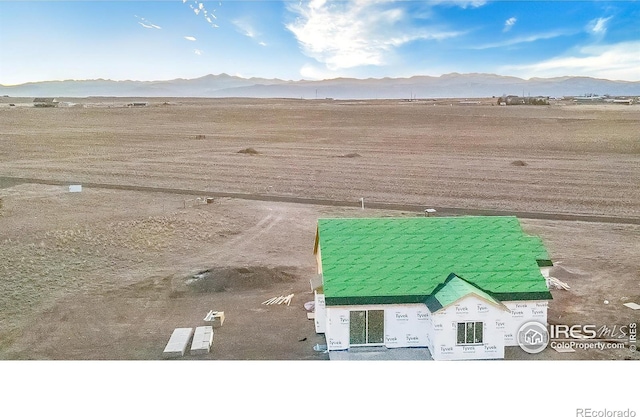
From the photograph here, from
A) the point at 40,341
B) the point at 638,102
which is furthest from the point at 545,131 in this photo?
the point at 40,341

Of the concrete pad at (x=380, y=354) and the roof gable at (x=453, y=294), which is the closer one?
the roof gable at (x=453, y=294)

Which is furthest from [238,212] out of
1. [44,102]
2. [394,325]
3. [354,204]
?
[44,102]

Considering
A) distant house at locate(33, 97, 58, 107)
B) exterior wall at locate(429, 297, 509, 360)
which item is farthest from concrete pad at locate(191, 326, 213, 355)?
distant house at locate(33, 97, 58, 107)
